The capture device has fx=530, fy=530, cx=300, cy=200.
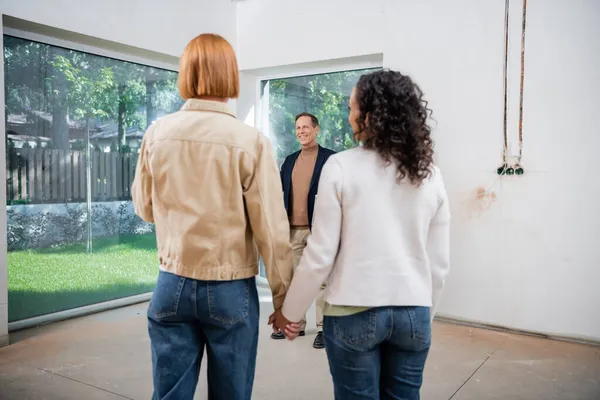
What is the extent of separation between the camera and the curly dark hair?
4.30 ft

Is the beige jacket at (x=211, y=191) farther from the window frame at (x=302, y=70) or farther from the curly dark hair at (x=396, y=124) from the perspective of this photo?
the window frame at (x=302, y=70)

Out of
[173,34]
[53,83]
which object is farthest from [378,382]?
[173,34]

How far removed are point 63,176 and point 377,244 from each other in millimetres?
3293

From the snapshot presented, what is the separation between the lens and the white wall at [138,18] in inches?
138

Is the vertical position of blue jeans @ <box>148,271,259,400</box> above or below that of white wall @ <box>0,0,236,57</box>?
below

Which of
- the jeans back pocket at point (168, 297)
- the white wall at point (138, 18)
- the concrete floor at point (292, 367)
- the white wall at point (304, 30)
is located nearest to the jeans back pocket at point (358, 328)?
the jeans back pocket at point (168, 297)

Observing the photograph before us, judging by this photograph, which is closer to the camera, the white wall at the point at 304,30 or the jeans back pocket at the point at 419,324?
the jeans back pocket at the point at 419,324

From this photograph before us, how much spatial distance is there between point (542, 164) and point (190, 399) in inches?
116

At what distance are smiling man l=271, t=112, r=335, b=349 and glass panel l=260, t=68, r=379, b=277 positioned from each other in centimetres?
111

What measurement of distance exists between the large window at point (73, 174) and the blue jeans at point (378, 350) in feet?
10.3

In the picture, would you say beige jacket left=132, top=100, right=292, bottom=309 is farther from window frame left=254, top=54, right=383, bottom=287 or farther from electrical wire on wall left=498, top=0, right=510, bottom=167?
window frame left=254, top=54, right=383, bottom=287

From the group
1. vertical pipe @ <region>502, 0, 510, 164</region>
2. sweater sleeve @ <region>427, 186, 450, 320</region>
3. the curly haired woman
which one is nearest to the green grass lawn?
vertical pipe @ <region>502, 0, 510, 164</region>

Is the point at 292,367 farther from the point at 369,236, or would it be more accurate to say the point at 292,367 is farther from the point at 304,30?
the point at 304,30

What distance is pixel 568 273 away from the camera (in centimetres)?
348
